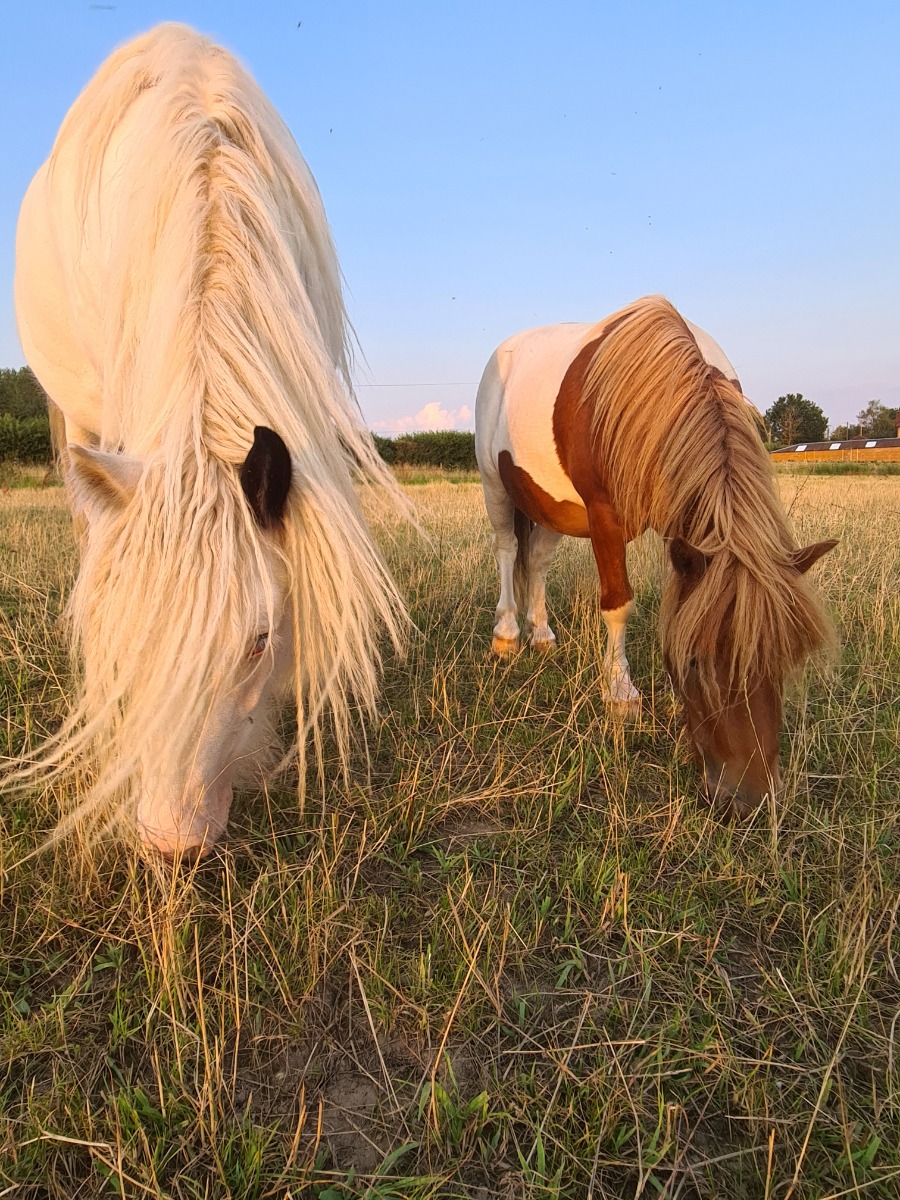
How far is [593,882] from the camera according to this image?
2049 millimetres

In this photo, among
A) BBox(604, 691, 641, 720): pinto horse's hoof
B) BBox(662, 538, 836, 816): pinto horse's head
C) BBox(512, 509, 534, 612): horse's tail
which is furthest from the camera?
BBox(512, 509, 534, 612): horse's tail

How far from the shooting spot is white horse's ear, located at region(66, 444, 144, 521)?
1.68 m

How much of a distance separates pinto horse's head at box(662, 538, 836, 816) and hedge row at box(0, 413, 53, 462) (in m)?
23.3

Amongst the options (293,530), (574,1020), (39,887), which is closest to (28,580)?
(39,887)

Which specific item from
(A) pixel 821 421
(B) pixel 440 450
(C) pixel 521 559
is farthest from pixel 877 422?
(C) pixel 521 559

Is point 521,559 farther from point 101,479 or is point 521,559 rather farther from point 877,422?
point 877,422

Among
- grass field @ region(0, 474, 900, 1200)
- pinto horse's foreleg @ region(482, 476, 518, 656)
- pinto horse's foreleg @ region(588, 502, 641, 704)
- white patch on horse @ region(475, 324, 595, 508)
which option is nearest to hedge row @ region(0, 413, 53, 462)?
white patch on horse @ region(475, 324, 595, 508)

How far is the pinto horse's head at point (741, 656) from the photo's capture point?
2.32 m

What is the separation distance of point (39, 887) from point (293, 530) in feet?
3.88

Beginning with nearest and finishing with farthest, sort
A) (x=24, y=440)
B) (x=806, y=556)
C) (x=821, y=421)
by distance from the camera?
(x=806, y=556) < (x=24, y=440) < (x=821, y=421)

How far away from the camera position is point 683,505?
8.87 ft

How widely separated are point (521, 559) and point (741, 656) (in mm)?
2479

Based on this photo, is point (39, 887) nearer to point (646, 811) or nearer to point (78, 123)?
point (646, 811)

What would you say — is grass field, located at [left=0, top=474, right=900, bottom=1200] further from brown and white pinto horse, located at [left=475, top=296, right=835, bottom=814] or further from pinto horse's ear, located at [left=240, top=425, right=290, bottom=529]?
pinto horse's ear, located at [left=240, top=425, right=290, bottom=529]
